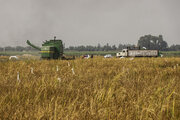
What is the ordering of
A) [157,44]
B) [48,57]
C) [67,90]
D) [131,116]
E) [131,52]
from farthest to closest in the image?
[157,44]
[131,52]
[48,57]
[67,90]
[131,116]

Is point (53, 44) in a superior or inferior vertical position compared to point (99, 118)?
superior

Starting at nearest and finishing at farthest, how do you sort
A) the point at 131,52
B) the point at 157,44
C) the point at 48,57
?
the point at 48,57 < the point at 131,52 < the point at 157,44

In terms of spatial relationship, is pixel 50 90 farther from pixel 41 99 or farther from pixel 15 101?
pixel 15 101

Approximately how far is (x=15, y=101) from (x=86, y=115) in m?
1.39

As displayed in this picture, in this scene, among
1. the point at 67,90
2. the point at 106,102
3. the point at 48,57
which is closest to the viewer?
the point at 106,102

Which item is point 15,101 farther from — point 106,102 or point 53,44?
point 53,44

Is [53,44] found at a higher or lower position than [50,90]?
higher

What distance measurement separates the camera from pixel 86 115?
246 centimetres

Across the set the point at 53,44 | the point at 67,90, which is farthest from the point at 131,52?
the point at 67,90

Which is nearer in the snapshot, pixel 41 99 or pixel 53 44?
pixel 41 99

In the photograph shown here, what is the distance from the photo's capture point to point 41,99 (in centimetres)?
335

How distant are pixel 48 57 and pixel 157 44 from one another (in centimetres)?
19732

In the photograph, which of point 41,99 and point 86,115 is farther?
point 41,99

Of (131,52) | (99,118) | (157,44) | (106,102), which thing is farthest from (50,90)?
(157,44)
